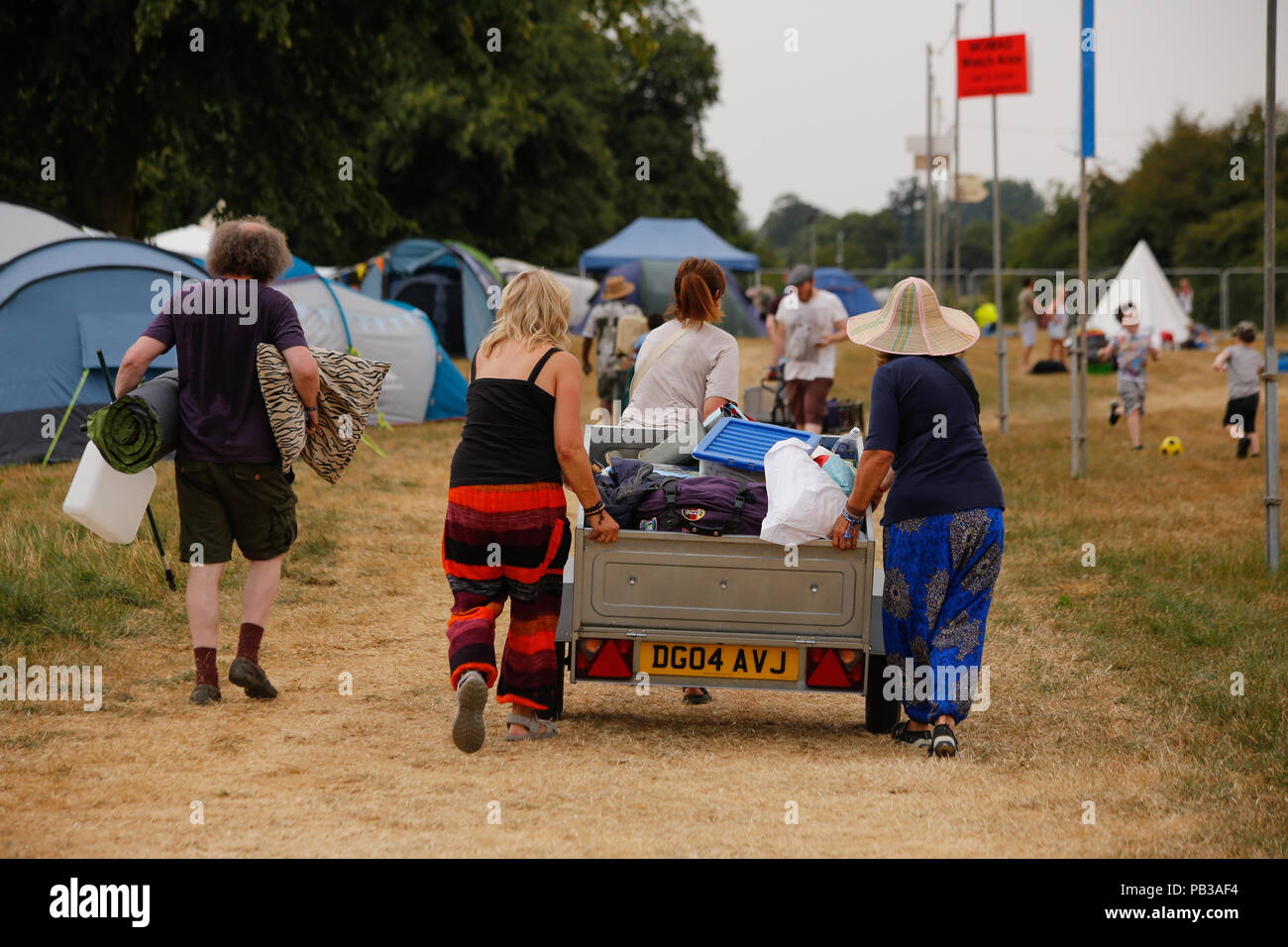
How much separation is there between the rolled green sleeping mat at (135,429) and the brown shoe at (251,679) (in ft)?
2.87

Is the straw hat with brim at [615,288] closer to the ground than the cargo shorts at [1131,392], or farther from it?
farther from it

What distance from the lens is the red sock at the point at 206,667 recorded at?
241 inches

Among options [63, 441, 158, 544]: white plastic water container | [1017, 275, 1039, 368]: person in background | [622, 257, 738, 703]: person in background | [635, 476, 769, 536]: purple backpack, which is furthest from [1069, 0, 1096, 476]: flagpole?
[1017, 275, 1039, 368]: person in background

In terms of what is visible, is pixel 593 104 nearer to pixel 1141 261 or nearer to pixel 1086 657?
pixel 1141 261

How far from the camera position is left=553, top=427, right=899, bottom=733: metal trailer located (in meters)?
5.62

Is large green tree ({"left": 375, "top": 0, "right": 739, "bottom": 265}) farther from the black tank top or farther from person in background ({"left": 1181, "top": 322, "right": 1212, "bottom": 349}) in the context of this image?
the black tank top

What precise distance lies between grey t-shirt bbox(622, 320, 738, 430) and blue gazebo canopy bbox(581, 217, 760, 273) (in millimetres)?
27821

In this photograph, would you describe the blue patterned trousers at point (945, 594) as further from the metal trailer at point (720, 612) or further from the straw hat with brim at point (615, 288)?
the straw hat with brim at point (615, 288)

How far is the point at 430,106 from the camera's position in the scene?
1544 inches

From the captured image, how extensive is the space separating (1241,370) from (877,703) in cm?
1100

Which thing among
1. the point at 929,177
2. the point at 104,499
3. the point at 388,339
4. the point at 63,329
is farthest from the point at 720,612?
the point at 929,177

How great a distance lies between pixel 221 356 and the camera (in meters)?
5.86

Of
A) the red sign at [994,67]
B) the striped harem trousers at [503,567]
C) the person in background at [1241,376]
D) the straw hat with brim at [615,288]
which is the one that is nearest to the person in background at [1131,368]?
the person in background at [1241,376]

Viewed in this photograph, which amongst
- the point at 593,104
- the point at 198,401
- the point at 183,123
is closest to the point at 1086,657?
the point at 198,401
